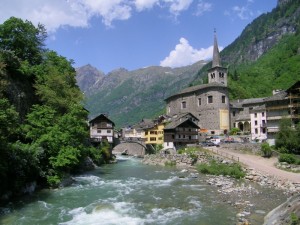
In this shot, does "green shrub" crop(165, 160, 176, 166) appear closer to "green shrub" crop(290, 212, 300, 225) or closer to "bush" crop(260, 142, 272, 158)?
"bush" crop(260, 142, 272, 158)

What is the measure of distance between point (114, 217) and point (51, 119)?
20.7 meters

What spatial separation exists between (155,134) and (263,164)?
41.7m

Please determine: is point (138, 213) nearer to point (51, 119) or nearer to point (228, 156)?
point (51, 119)

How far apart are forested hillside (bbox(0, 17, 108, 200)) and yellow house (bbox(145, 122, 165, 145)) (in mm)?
24467

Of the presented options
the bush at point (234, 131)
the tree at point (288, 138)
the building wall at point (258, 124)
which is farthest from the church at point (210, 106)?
the tree at point (288, 138)

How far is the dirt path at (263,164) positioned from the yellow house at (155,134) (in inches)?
1051

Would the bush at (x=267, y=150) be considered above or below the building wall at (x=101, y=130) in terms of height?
below

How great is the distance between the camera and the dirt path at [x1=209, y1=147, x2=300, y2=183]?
123 feet

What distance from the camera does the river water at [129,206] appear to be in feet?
75.6

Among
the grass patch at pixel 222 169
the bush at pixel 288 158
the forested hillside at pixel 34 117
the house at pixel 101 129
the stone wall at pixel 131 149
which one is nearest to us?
the forested hillside at pixel 34 117

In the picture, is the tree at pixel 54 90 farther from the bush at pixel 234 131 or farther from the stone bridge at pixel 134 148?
the bush at pixel 234 131

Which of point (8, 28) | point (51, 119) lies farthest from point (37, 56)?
point (51, 119)

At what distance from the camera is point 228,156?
5100 centimetres

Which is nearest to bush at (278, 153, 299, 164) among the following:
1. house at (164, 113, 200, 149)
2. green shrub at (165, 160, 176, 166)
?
green shrub at (165, 160, 176, 166)
